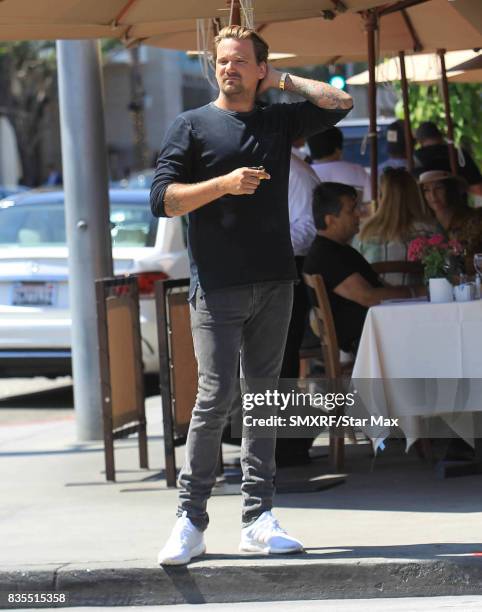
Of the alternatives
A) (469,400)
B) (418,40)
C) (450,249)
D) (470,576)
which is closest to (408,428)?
(469,400)

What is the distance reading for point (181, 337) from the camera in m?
7.08

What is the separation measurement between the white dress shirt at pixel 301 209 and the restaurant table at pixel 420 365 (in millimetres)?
1180

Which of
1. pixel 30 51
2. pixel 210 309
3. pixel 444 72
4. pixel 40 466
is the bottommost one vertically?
pixel 40 466

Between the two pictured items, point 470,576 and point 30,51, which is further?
point 30,51

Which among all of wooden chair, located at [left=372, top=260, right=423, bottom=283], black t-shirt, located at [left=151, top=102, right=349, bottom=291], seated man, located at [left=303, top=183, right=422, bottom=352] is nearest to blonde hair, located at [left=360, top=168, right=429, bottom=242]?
wooden chair, located at [left=372, top=260, right=423, bottom=283]

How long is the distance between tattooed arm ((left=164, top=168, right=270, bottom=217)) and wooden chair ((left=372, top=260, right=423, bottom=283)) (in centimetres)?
311

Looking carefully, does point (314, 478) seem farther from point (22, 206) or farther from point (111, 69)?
point (111, 69)

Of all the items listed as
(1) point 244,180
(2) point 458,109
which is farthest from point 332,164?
(2) point 458,109

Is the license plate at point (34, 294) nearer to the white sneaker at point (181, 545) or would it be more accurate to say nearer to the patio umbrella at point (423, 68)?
the patio umbrella at point (423, 68)

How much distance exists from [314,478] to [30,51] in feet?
143

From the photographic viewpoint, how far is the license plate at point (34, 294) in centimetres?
1066

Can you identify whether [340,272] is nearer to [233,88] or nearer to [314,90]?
[314,90]

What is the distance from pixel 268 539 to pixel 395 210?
128 inches

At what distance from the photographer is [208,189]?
4.89 metres
